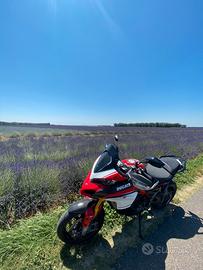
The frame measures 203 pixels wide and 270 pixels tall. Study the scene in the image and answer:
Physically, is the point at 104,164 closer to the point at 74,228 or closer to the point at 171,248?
the point at 74,228

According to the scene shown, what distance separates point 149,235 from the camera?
367cm

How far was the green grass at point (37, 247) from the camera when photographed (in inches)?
112

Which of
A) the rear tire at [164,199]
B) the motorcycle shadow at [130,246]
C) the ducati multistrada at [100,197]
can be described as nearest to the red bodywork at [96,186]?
the ducati multistrada at [100,197]

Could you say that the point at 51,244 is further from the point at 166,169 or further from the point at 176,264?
the point at 166,169

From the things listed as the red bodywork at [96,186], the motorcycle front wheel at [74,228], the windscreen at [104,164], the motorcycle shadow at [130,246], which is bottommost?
the motorcycle shadow at [130,246]

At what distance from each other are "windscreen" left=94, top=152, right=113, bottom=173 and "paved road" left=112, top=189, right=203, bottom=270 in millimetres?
1276

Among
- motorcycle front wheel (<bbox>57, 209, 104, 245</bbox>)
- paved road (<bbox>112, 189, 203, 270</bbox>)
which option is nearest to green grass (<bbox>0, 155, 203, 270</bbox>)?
motorcycle front wheel (<bbox>57, 209, 104, 245</bbox>)

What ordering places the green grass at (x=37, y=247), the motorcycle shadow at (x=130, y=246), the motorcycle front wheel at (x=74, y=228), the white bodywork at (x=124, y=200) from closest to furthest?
the green grass at (x=37, y=247), the motorcycle shadow at (x=130, y=246), the motorcycle front wheel at (x=74, y=228), the white bodywork at (x=124, y=200)

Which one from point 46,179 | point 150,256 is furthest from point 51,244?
point 46,179

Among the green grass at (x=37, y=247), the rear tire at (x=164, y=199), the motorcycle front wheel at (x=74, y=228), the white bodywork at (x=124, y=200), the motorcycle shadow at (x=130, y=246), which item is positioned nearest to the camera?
the green grass at (x=37, y=247)

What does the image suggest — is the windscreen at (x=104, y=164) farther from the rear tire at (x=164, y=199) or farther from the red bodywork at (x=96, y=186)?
the rear tire at (x=164, y=199)

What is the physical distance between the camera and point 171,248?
329 centimetres

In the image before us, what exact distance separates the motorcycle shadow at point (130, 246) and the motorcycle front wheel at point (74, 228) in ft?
0.42

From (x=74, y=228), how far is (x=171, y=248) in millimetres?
1471
